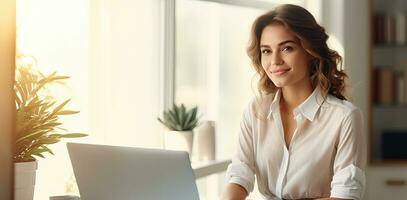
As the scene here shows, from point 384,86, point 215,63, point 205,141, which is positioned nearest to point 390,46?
point 384,86

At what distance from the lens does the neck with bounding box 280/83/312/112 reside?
6.59 feet

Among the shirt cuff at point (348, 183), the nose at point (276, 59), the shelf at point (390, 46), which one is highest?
the shelf at point (390, 46)

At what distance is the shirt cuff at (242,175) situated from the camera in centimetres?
194

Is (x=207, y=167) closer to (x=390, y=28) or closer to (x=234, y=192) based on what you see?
(x=234, y=192)

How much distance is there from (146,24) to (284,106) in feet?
2.95

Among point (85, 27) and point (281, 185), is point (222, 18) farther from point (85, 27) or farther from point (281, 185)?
point (281, 185)

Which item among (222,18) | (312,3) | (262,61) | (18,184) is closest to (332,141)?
(262,61)

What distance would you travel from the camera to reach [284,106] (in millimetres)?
2076

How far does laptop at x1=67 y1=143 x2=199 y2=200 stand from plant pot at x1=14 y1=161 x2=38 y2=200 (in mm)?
255

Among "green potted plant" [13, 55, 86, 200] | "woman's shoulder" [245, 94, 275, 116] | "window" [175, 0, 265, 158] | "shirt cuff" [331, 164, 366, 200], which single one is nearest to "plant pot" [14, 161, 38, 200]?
"green potted plant" [13, 55, 86, 200]

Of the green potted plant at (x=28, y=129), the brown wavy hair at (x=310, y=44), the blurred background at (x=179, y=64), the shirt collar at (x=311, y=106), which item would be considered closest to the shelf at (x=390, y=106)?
the blurred background at (x=179, y=64)

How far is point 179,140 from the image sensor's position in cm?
269

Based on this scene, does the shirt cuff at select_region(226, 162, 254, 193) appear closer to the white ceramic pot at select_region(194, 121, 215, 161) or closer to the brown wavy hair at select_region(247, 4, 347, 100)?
the brown wavy hair at select_region(247, 4, 347, 100)

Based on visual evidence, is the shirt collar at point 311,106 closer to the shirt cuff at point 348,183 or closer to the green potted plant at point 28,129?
the shirt cuff at point 348,183
